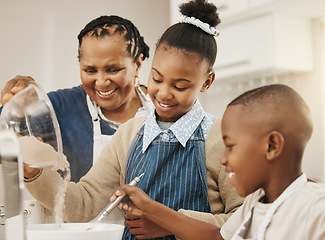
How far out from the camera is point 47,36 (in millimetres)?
1195

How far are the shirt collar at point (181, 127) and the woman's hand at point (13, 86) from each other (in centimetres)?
29

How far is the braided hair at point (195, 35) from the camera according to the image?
3.07 feet

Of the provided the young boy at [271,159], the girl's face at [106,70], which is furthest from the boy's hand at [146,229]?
the girl's face at [106,70]

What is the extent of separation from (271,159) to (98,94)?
57cm

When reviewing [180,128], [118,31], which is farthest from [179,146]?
[118,31]

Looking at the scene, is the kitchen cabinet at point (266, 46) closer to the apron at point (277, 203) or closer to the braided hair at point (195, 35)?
the braided hair at point (195, 35)

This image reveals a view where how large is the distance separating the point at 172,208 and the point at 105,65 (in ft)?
1.28

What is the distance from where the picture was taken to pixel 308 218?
0.62m

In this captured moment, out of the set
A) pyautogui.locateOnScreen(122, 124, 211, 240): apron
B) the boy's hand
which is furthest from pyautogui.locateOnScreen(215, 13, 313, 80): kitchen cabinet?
the boy's hand

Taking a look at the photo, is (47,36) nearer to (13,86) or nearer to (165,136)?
(13,86)

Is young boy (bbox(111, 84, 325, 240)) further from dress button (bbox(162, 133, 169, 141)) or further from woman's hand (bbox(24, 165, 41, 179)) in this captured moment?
woman's hand (bbox(24, 165, 41, 179))


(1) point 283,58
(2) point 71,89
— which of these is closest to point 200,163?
(2) point 71,89

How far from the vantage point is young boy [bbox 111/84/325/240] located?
0.65m

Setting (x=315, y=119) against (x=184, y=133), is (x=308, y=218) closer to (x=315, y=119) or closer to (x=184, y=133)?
(x=184, y=133)
